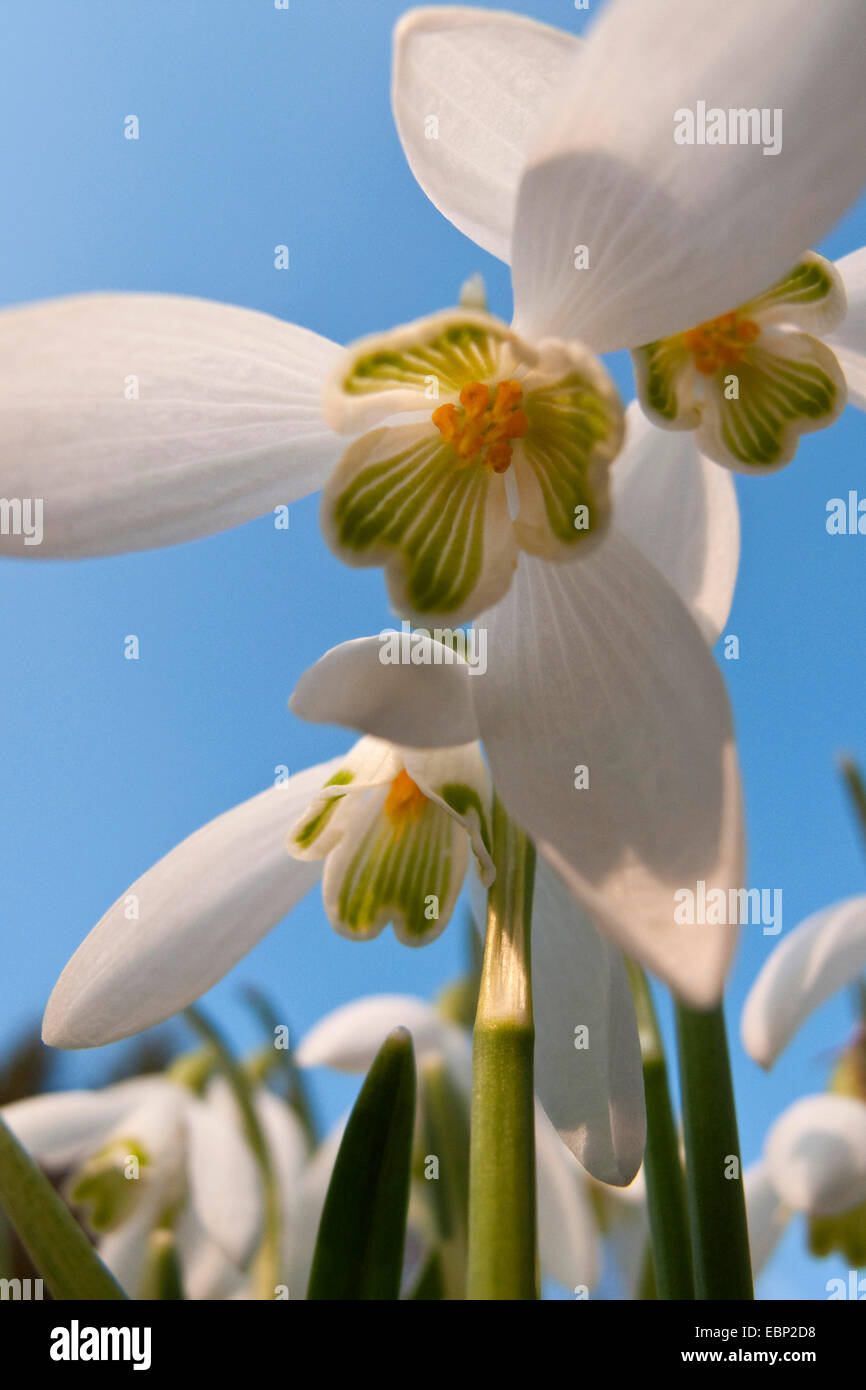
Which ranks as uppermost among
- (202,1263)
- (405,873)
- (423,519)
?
(423,519)

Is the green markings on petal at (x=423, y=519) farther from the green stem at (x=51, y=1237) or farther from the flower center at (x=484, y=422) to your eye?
the green stem at (x=51, y=1237)

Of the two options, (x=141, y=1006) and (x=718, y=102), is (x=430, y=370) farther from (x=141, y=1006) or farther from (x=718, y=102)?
(x=141, y=1006)

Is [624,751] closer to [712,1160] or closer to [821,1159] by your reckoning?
[712,1160]

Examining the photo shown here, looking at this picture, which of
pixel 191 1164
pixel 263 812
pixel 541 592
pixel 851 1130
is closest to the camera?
pixel 541 592

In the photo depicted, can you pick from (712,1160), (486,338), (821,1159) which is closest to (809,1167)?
(821,1159)

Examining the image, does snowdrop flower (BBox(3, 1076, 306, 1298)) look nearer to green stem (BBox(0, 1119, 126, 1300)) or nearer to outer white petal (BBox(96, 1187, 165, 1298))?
outer white petal (BBox(96, 1187, 165, 1298))

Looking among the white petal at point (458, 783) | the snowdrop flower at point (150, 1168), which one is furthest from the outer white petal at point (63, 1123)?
the white petal at point (458, 783)
